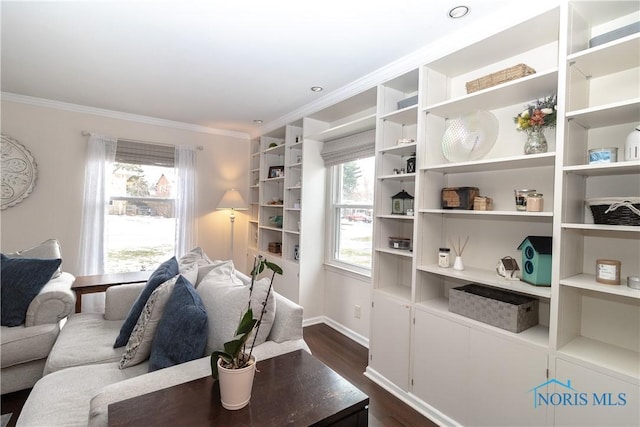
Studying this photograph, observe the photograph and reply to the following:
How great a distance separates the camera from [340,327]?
11.2 ft

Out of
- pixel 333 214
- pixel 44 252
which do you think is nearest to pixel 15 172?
pixel 44 252

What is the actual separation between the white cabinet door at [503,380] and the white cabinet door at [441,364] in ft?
0.18

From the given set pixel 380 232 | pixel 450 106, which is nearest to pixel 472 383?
pixel 380 232

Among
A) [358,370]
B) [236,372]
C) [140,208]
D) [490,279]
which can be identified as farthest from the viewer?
[140,208]

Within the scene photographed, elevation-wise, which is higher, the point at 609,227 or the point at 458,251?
the point at 609,227

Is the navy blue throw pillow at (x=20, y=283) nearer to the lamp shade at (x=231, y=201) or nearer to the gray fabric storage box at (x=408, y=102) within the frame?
the lamp shade at (x=231, y=201)

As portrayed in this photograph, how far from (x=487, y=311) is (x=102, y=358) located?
2.23 metres

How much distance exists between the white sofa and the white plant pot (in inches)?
73.4

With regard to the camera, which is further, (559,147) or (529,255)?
(529,255)

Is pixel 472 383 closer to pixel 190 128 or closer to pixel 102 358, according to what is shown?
pixel 102 358

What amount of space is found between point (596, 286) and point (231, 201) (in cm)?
383

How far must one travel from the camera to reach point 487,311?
5.82ft

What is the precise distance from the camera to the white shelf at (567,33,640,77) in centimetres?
134

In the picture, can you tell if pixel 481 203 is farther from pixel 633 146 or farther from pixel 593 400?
pixel 593 400
